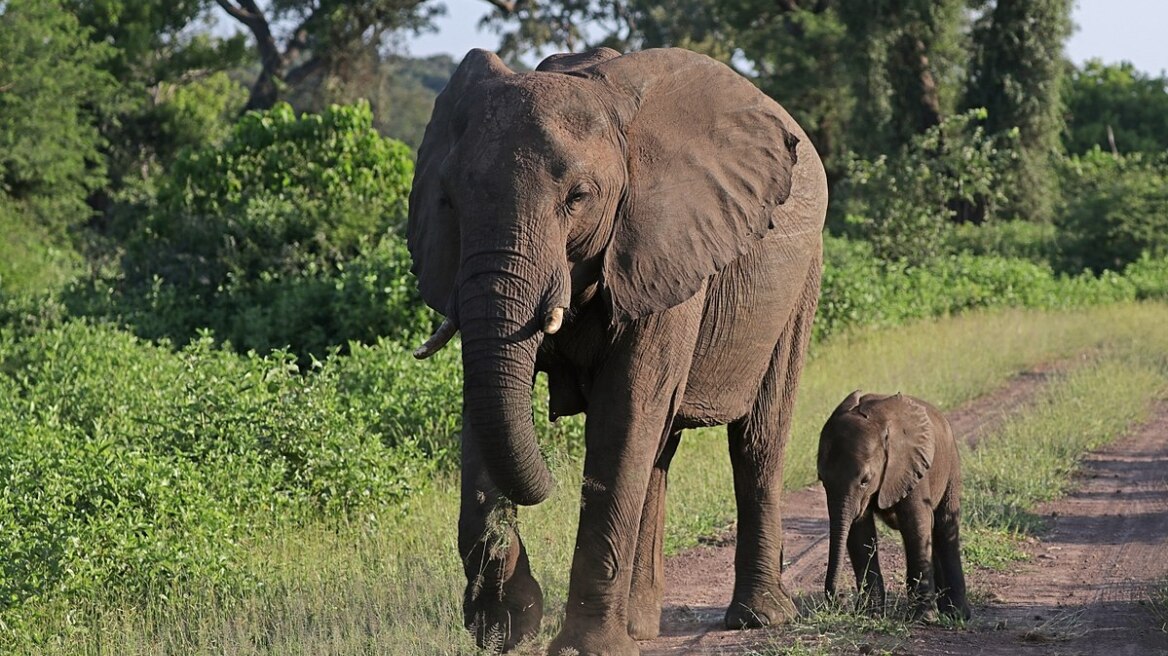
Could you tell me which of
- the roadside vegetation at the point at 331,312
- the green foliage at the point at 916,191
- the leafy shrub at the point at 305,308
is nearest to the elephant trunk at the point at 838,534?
the roadside vegetation at the point at 331,312

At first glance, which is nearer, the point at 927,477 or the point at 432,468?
the point at 927,477

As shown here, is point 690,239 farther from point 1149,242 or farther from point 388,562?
point 1149,242

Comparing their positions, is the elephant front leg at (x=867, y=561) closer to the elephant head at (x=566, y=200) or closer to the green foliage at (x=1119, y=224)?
the elephant head at (x=566, y=200)

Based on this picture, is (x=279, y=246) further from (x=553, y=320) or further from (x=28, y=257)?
(x=553, y=320)

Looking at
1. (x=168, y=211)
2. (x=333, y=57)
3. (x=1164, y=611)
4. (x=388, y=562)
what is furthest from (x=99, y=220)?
(x=1164, y=611)

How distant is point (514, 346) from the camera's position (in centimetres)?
421

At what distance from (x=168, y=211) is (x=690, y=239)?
12055 mm

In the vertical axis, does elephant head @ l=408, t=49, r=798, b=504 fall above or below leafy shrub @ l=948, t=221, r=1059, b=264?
below

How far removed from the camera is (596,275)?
468 cm

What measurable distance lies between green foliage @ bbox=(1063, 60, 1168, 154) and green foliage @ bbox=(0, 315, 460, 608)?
32.9 m

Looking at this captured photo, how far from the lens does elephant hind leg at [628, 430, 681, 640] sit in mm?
5754

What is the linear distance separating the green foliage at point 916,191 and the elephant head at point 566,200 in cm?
1633

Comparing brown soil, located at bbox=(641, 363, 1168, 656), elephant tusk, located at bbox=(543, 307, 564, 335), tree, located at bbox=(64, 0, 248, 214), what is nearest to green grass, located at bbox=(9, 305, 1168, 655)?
brown soil, located at bbox=(641, 363, 1168, 656)

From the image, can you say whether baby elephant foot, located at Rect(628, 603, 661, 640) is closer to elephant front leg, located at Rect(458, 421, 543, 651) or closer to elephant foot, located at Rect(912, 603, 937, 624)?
elephant front leg, located at Rect(458, 421, 543, 651)
